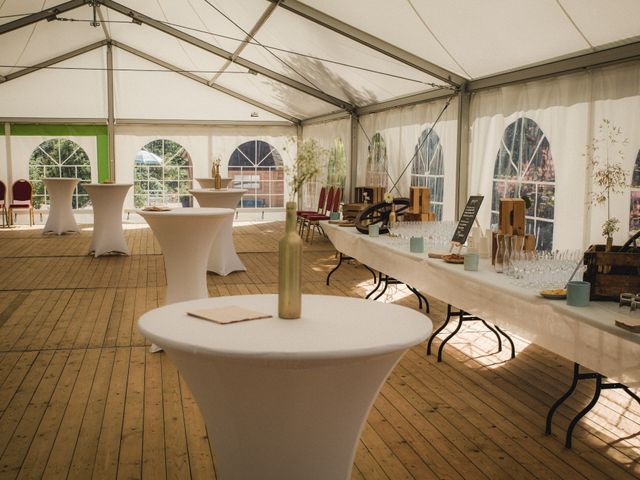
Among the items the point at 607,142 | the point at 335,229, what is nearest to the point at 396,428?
the point at 607,142

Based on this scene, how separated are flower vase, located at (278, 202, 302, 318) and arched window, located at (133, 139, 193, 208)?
1339cm

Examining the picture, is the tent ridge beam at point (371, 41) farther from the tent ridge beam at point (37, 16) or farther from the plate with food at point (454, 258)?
the tent ridge beam at point (37, 16)

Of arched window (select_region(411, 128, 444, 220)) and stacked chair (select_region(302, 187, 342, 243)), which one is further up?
arched window (select_region(411, 128, 444, 220))

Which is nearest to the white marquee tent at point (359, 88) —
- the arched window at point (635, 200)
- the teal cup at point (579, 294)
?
the arched window at point (635, 200)

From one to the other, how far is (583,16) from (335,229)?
307 cm

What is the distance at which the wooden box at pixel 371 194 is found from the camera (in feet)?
31.7

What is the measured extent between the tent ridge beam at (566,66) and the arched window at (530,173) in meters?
0.41

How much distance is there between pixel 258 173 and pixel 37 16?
637 centimetres

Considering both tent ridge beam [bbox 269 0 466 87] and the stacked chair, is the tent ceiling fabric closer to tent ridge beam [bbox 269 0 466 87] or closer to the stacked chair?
tent ridge beam [bbox 269 0 466 87]

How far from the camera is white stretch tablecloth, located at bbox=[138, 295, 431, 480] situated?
1595 millimetres

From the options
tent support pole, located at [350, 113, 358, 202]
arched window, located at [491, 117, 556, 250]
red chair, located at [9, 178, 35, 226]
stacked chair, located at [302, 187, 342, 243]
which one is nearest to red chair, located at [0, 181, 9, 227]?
red chair, located at [9, 178, 35, 226]

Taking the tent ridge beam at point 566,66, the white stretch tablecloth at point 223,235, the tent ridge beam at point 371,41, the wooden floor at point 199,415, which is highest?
the tent ridge beam at point 371,41

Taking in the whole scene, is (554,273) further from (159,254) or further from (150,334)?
(159,254)

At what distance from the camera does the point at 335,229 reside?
6.74 metres
